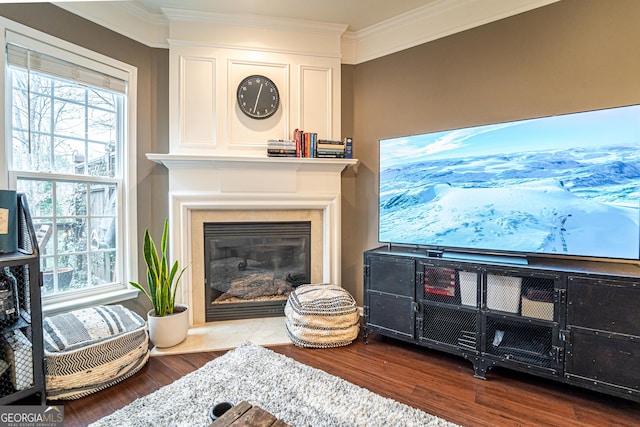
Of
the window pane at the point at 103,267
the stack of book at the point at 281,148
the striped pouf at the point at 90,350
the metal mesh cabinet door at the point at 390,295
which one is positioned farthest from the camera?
the stack of book at the point at 281,148

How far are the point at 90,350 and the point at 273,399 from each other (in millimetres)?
1160

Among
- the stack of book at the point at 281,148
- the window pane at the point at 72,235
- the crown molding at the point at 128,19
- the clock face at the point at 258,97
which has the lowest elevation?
the window pane at the point at 72,235

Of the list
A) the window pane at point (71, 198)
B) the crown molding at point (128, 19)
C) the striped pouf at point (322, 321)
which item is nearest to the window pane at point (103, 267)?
the window pane at point (71, 198)

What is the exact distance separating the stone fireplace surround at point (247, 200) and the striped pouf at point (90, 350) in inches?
26.9

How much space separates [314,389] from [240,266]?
4.98 ft

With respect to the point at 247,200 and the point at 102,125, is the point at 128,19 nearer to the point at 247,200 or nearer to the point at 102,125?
the point at 102,125

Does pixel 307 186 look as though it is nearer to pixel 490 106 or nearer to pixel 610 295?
pixel 490 106

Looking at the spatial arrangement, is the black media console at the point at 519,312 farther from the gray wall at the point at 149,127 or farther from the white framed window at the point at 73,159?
the white framed window at the point at 73,159

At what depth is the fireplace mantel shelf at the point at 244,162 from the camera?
2523 mm

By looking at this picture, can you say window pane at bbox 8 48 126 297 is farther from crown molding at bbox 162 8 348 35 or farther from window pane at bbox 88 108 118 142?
crown molding at bbox 162 8 348 35

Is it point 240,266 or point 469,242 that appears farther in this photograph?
point 240,266

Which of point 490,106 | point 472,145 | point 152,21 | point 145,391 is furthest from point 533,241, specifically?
point 152,21

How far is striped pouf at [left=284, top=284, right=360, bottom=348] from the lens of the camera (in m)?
2.36

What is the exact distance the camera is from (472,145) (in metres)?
2.17
